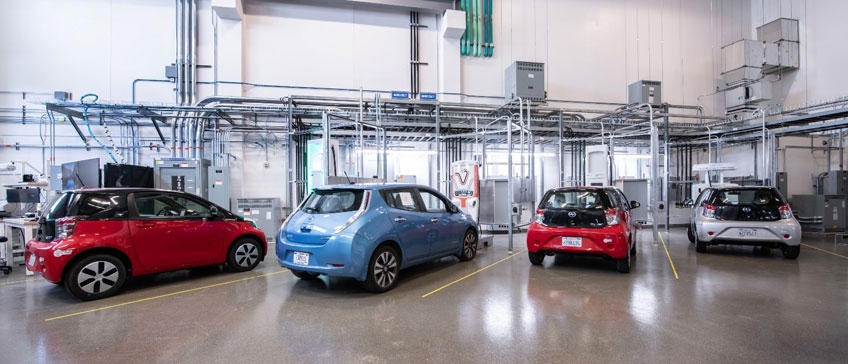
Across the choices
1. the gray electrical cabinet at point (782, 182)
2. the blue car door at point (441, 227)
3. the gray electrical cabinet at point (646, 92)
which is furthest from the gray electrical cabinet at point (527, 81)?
the gray electrical cabinet at point (782, 182)

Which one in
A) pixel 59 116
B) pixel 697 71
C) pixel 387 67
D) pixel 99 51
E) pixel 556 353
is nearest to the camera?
pixel 556 353

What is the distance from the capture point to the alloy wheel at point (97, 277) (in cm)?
436

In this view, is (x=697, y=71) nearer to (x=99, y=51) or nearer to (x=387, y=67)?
(x=387, y=67)

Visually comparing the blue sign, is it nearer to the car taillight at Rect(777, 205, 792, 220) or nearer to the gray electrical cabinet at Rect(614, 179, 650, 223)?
the gray electrical cabinet at Rect(614, 179, 650, 223)

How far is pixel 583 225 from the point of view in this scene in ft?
18.0

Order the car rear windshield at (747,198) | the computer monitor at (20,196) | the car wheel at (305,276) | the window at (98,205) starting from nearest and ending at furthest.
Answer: the window at (98,205) → the car wheel at (305,276) → the car rear windshield at (747,198) → the computer monitor at (20,196)

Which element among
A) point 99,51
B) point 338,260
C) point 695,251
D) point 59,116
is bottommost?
point 695,251

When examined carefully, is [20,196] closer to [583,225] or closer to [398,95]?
[398,95]

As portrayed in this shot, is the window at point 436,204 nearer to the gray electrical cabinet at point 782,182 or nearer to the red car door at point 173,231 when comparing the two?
the red car door at point 173,231

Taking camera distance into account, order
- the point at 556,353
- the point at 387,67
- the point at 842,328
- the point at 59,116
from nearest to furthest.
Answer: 1. the point at 556,353
2. the point at 842,328
3. the point at 59,116
4. the point at 387,67

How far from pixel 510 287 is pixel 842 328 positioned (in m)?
3.16

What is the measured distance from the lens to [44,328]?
355 cm


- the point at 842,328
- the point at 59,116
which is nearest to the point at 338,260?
the point at 842,328

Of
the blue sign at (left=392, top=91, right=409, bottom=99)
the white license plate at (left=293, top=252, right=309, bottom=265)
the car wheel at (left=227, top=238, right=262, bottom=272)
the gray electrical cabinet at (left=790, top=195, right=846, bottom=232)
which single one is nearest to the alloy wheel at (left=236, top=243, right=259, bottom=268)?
the car wheel at (left=227, top=238, right=262, bottom=272)
